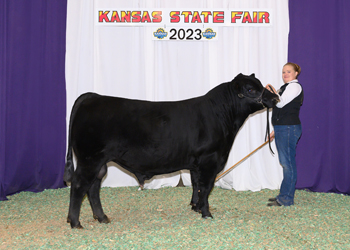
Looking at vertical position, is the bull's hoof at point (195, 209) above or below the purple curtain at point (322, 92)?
below

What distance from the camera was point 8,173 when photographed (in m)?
4.82

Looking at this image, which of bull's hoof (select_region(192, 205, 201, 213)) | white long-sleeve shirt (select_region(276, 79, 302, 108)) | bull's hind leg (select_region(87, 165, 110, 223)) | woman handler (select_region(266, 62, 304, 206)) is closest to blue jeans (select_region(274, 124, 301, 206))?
woman handler (select_region(266, 62, 304, 206))

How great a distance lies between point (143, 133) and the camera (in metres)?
3.22

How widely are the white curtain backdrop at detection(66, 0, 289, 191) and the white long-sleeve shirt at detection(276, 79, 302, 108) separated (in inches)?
47.1

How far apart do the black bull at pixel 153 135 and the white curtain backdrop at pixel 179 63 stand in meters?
1.60

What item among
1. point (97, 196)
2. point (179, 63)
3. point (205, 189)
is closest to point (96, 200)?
point (97, 196)

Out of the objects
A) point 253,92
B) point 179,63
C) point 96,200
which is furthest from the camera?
point 179,63

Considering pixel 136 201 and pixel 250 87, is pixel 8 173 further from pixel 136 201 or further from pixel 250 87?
pixel 250 87

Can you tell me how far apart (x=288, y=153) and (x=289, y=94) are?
734 mm

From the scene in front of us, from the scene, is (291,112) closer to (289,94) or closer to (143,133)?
(289,94)

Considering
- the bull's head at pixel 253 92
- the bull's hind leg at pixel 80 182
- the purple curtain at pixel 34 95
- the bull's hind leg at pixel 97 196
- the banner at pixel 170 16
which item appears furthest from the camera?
the banner at pixel 170 16

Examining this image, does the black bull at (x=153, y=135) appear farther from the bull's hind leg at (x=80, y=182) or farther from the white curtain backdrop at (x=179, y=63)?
the white curtain backdrop at (x=179, y=63)

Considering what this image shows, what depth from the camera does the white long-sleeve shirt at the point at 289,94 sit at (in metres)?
3.86

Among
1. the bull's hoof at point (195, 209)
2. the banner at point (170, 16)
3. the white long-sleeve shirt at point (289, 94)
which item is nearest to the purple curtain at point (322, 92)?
the banner at point (170, 16)
